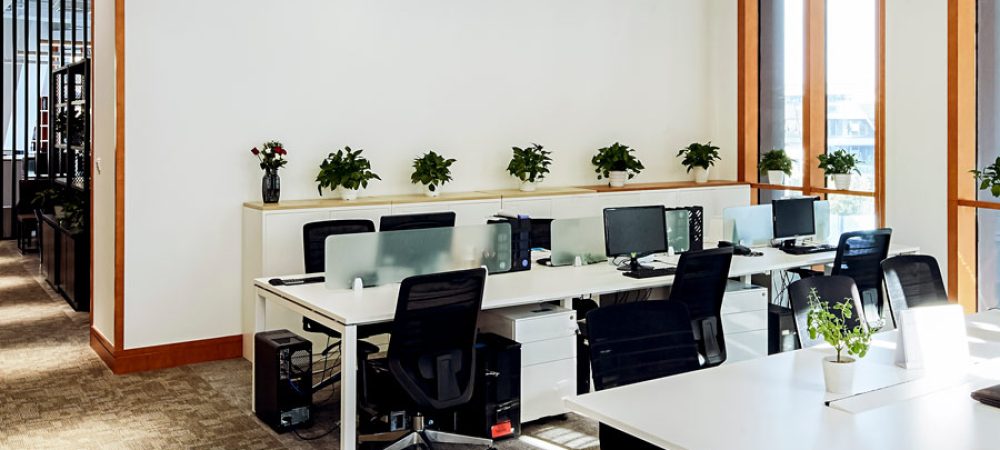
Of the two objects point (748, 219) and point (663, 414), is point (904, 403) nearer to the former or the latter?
point (663, 414)

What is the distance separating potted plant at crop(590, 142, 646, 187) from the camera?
330 inches

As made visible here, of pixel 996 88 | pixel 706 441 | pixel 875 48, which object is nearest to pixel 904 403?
pixel 706 441

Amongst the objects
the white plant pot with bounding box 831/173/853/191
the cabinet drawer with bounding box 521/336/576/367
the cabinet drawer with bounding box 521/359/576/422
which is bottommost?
the cabinet drawer with bounding box 521/359/576/422

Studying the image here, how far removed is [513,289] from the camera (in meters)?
5.21

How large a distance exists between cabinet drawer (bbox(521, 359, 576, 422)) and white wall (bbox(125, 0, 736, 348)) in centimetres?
269

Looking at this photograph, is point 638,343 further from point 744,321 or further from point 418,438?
point 744,321

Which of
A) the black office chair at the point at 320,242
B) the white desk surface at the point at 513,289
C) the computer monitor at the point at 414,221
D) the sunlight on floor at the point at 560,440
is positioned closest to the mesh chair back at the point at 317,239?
the black office chair at the point at 320,242

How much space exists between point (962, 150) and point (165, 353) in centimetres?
608

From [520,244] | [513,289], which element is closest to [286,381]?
[513,289]

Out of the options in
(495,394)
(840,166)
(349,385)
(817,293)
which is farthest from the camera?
(840,166)

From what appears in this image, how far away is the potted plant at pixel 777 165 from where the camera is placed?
8609 mm

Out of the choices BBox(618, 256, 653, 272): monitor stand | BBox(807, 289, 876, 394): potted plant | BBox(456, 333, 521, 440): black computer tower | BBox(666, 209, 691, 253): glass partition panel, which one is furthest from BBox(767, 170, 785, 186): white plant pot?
BBox(807, 289, 876, 394): potted plant

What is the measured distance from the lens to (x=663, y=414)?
2.92m

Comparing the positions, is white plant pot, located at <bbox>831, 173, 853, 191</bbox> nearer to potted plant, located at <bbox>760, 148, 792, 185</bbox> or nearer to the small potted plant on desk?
potted plant, located at <bbox>760, 148, 792, 185</bbox>
